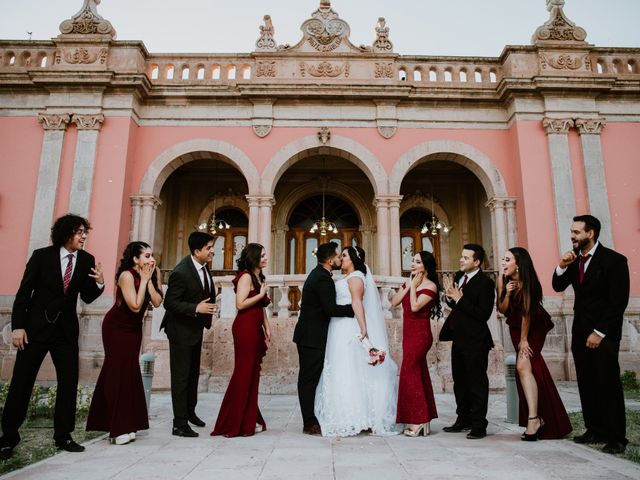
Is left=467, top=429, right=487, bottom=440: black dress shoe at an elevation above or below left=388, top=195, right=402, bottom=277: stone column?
below

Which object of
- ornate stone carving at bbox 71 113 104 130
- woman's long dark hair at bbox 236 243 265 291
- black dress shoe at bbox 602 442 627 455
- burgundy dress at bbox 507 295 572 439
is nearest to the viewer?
black dress shoe at bbox 602 442 627 455

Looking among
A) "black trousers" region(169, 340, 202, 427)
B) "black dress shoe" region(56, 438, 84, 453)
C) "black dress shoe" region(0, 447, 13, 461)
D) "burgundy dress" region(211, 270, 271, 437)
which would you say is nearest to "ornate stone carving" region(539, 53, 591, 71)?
"burgundy dress" region(211, 270, 271, 437)

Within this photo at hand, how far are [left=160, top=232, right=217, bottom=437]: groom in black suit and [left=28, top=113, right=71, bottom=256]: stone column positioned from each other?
871 cm

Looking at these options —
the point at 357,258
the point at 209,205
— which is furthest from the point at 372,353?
the point at 209,205

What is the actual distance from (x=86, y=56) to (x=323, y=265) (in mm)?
11439

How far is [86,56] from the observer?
42.3 ft

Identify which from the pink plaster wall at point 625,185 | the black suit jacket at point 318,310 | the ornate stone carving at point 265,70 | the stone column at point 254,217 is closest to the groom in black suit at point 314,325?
the black suit jacket at point 318,310

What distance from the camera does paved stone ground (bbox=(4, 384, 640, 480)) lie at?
3.17 meters

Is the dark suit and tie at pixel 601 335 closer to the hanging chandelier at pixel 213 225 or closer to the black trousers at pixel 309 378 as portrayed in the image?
the black trousers at pixel 309 378

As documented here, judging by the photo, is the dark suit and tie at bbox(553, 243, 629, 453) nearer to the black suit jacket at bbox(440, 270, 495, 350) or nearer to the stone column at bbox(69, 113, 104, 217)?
the black suit jacket at bbox(440, 270, 495, 350)

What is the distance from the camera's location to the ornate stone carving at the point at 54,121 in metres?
12.5

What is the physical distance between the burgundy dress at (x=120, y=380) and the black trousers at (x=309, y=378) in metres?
1.50

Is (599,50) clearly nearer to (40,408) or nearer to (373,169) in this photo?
(373,169)

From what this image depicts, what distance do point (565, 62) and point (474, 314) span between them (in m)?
11.3
